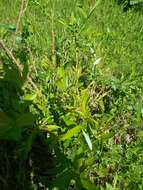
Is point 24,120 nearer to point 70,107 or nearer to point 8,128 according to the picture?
point 8,128

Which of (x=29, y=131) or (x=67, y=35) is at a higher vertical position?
(x=67, y=35)

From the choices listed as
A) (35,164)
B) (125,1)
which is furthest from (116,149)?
(125,1)

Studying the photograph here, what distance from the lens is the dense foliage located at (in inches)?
81.2

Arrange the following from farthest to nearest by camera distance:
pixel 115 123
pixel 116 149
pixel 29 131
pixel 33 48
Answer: pixel 33 48 → pixel 115 123 → pixel 116 149 → pixel 29 131

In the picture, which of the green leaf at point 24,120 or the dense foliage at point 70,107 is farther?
the dense foliage at point 70,107

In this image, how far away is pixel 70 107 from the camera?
2.29 meters

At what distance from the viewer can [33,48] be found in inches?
121

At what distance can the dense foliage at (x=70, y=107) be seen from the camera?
81.2 inches

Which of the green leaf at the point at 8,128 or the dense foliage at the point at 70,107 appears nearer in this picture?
the green leaf at the point at 8,128

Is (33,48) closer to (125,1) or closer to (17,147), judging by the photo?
(17,147)

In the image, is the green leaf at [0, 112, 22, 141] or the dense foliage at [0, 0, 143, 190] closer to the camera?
the green leaf at [0, 112, 22, 141]

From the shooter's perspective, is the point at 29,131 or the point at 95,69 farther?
the point at 95,69

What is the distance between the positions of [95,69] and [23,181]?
2.89ft

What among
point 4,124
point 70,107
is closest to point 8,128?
point 4,124
